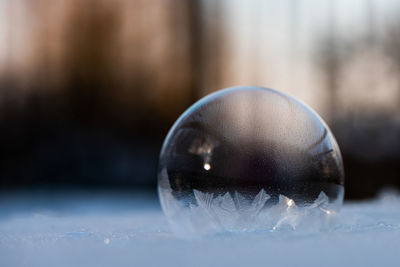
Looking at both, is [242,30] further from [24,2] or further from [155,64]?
[24,2]

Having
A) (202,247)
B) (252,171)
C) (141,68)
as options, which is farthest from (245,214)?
(141,68)

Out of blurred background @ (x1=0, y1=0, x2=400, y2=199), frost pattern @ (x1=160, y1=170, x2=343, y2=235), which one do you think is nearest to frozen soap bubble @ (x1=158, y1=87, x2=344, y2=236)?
frost pattern @ (x1=160, y1=170, x2=343, y2=235)

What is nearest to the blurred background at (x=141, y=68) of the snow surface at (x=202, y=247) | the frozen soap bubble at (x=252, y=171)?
the frozen soap bubble at (x=252, y=171)

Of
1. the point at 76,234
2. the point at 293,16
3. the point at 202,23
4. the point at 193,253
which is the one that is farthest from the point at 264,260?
the point at 202,23

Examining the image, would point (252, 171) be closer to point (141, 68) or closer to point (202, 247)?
point (202, 247)

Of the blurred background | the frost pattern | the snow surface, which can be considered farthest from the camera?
the blurred background

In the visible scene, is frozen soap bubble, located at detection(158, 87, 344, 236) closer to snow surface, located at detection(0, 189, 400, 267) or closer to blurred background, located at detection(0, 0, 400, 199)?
snow surface, located at detection(0, 189, 400, 267)
